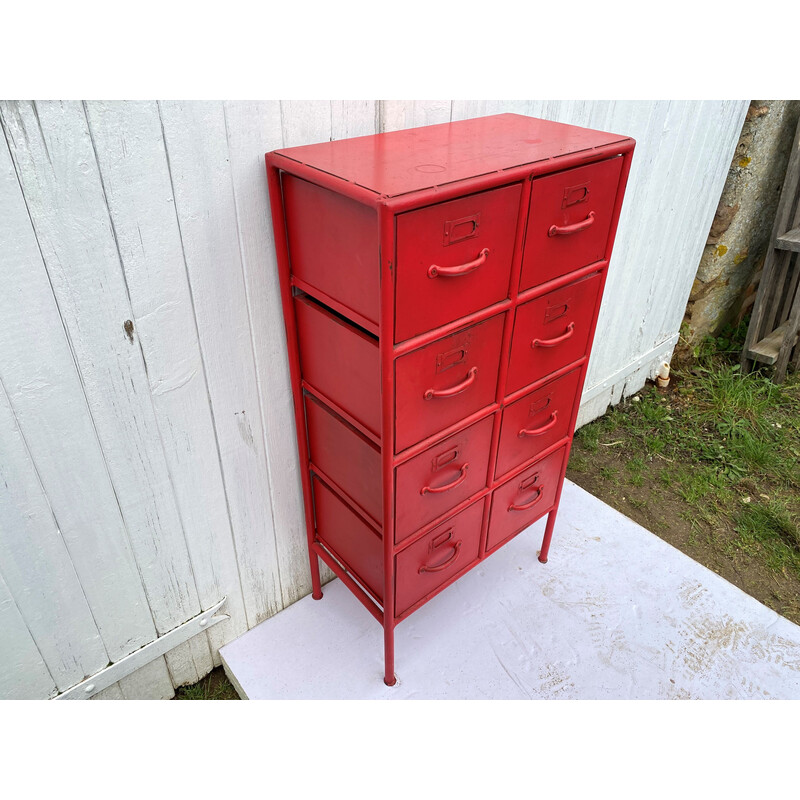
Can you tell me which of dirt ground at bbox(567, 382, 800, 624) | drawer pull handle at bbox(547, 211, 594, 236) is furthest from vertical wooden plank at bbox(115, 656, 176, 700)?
dirt ground at bbox(567, 382, 800, 624)

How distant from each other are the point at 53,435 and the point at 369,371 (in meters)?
0.71

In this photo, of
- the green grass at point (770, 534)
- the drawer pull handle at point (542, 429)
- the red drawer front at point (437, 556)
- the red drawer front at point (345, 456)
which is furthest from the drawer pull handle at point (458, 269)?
the green grass at point (770, 534)

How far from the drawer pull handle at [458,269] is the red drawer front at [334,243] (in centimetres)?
12

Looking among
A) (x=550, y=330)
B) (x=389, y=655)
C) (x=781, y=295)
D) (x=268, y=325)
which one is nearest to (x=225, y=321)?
(x=268, y=325)

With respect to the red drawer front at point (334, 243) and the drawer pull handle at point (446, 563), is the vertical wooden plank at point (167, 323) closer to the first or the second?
the red drawer front at point (334, 243)

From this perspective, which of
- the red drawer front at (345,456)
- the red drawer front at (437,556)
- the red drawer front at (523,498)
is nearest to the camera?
the red drawer front at (345,456)

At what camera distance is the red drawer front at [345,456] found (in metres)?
1.59

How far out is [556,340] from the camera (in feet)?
5.51

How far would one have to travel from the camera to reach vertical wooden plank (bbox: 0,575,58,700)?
1.48m

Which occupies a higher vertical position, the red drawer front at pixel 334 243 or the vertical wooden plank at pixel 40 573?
the red drawer front at pixel 334 243

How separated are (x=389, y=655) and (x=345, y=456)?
0.63m

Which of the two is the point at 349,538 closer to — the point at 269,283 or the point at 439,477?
the point at 439,477

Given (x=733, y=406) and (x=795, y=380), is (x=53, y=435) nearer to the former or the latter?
(x=733, y=406)
